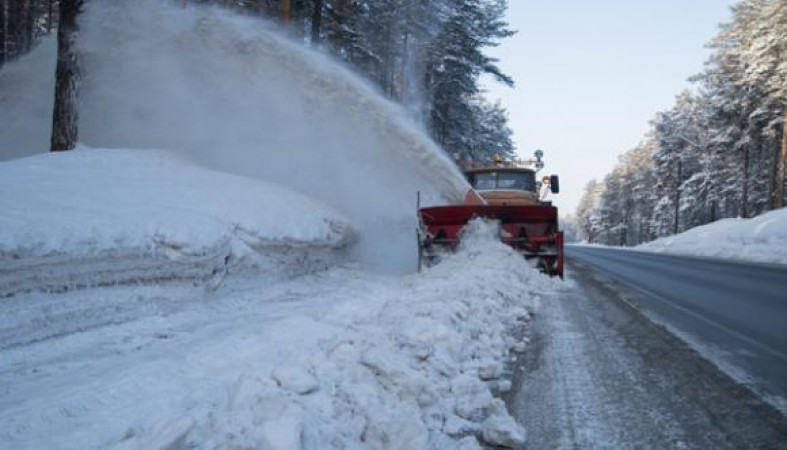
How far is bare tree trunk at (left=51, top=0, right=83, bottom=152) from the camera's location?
9945 millimetres

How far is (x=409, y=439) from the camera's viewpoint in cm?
279

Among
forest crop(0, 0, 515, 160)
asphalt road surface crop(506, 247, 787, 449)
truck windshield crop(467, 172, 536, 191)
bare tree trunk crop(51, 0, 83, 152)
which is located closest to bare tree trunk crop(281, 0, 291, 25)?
forest crop(0, 0, 515, 160)

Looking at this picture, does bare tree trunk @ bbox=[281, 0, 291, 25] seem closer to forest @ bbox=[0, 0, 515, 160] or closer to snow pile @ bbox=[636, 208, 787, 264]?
forest @ bbox=[0, 0, 515, 160]

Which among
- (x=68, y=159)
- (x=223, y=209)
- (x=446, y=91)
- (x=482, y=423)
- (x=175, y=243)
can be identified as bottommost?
(x=482, y=423)

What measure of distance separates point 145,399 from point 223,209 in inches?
A: 186

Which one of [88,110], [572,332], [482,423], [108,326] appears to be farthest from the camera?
[88,110]

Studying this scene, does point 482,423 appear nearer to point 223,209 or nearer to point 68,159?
point 223,209

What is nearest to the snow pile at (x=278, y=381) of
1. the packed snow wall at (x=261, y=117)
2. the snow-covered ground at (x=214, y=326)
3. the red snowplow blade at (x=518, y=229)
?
the snow-covered ground at (x=214, y=326)

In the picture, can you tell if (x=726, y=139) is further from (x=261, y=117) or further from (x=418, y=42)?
(x=261, y=117)

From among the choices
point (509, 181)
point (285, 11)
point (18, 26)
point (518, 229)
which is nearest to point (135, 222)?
point (518, 229)

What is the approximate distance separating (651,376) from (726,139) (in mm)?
42141

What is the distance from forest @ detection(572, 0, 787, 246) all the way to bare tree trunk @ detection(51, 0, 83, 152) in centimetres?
3571

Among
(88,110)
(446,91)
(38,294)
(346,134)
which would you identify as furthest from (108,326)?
(446,91)

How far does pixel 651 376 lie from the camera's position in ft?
13.8
